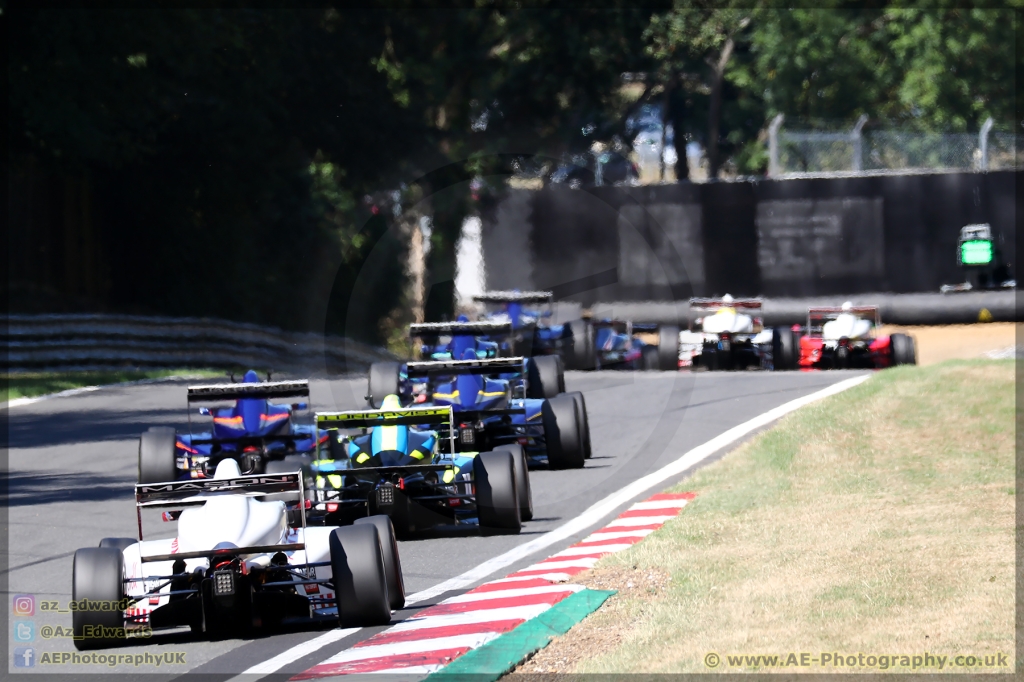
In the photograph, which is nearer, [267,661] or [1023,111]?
[267,661]

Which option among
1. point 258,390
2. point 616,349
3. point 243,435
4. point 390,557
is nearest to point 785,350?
point 616,349

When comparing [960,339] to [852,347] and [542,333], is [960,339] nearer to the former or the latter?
[852,347]

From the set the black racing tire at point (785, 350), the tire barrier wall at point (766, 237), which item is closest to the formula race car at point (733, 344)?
the black racing tire at point (785, 350)

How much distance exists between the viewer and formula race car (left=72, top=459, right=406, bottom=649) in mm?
7590

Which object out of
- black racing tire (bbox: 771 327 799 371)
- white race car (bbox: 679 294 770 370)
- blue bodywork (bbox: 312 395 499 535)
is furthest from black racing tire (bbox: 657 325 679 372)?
blue bodywork (bbox: 312 395 499 535)

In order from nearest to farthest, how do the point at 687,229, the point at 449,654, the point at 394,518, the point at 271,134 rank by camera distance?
1. the point at 449,654
2. the point at 394,518
3. the point at 687,229
4. the point at 271,134

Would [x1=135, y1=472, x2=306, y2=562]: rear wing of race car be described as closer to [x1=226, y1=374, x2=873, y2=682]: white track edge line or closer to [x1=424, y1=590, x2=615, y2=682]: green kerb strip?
[x1=226, y1=374, x2=873, y2=682]: white track edge line

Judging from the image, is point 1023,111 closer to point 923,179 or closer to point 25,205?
point 923,179

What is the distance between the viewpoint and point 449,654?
24.0 ft

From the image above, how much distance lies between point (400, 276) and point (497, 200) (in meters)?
3.78

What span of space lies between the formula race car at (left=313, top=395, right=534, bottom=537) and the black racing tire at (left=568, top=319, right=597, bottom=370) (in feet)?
38.3

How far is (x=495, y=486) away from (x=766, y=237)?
21536 millimetres

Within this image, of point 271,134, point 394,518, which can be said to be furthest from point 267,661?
point 271,134

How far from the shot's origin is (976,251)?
28.6 metres
